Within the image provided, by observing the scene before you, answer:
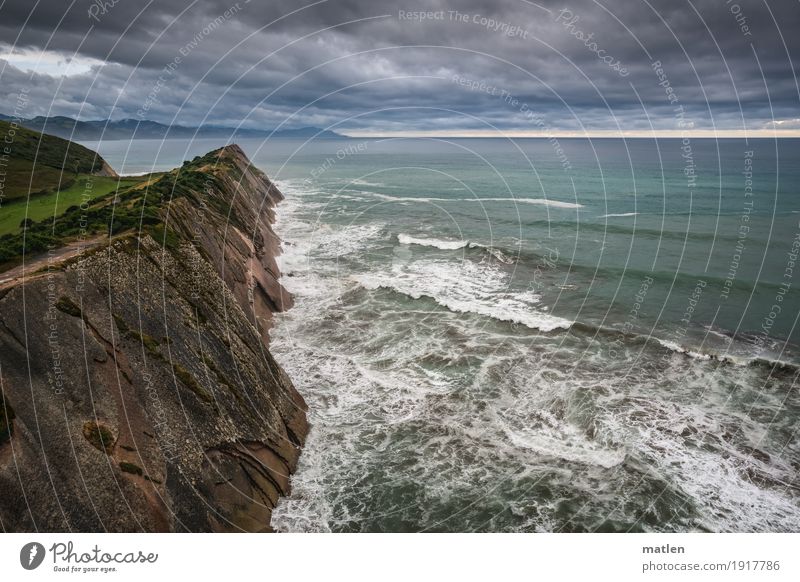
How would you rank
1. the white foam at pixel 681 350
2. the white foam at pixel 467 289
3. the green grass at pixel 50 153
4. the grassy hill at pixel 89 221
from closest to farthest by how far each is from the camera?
1. the grassy hill at pixel 89 221
2. the white foam at pixel 681 350
3. the white foam at pixel 467 289
4. the green grass at pixel 50 153

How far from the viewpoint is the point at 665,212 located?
2682 inches

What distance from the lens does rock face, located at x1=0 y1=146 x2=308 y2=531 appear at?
1003 centimetres

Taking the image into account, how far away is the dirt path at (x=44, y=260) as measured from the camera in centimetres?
1227

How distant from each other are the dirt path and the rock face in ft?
1.30

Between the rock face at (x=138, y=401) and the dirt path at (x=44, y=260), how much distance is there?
395 millimetres

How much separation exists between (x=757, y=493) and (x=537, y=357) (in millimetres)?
11290

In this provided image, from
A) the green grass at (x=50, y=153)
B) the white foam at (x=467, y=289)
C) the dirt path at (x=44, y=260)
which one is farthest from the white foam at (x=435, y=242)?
the dirt path at (x=44, y=260)

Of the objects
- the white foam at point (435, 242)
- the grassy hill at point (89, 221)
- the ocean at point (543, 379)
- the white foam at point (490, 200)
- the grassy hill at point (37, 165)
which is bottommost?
the ocean at point (543, 379)

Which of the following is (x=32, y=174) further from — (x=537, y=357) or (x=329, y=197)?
(x=329, y=197)

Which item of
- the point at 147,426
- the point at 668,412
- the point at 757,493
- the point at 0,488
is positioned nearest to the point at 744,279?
the point at 668,412

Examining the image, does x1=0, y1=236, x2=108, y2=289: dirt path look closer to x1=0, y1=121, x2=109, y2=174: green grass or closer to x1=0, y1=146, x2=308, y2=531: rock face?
x1=0, y1=146, x2=308, y2=531: rock face

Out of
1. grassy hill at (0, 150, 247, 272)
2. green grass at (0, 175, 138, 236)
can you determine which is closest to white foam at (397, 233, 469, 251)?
grassy hill at (0, 150, 247, 272)

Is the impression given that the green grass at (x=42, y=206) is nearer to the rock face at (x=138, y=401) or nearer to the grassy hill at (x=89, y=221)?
the grassy hill at (x=89, y=221)

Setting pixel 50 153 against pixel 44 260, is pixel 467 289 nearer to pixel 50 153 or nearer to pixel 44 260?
pixel 44 260
